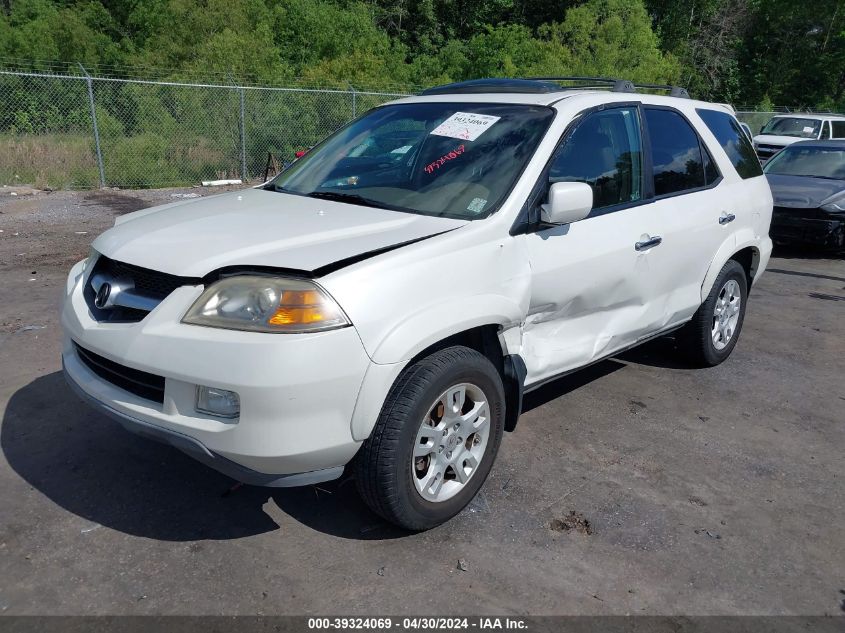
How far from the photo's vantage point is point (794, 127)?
18.4 m

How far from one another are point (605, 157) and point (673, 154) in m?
0.81

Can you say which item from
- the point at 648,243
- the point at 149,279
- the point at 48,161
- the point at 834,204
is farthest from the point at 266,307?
the point at 48,161

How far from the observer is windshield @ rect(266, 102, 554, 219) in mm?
3453

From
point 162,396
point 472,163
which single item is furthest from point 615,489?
point 162,396

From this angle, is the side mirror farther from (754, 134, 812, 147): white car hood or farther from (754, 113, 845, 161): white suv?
(754, 134, 812, 147): white car hood

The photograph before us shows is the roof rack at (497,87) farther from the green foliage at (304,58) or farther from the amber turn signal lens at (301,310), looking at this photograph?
the green foliage at (304,58)

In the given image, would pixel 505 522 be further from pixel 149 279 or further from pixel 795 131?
pixel 795 131

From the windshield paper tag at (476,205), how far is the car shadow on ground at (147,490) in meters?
1.32

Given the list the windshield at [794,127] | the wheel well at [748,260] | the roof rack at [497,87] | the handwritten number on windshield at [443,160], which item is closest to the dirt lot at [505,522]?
the wheel well at [748,260]

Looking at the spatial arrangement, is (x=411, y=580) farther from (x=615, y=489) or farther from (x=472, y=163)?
(x=472, y=163)

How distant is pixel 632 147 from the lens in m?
4.16

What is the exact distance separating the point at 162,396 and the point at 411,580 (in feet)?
3.93

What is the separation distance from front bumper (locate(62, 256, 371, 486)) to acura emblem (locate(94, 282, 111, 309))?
27 centimetres

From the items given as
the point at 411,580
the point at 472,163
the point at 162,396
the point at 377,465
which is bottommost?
the point at 411,580
